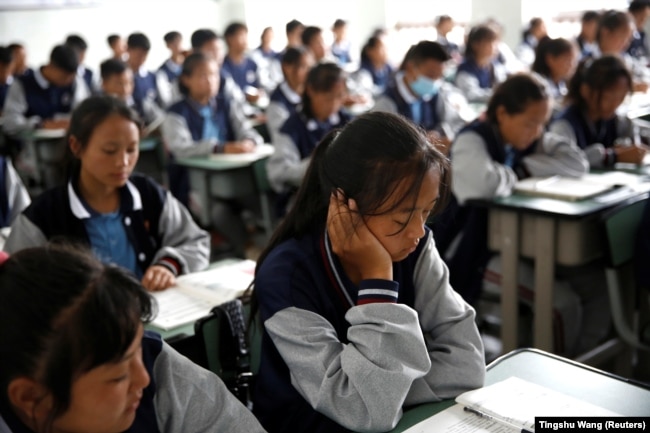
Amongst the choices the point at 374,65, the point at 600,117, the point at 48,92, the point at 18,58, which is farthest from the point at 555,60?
the point at 18,58

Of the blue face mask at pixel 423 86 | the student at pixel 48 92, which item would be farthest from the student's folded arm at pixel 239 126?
the student at pixel 48 92

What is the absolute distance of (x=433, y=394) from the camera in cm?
131

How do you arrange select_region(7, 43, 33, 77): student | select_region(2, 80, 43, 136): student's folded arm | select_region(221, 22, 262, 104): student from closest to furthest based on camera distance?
select_region(2, 80, 43, 136): student's folded arm
select_region(7, 43, 33, 77): student
select_region(221, 22, 262, 104): student

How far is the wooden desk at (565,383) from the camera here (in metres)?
1.28

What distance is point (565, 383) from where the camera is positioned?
139 cm

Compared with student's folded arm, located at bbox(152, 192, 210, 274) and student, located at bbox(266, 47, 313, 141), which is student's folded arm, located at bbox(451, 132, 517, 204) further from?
student, located at bbox(266, 47, 313, 141)

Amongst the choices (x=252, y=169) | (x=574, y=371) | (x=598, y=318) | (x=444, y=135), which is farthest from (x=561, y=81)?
(x=574, y=371)

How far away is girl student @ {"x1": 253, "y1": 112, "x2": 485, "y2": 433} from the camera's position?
1.20 meters

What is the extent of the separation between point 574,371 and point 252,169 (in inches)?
103

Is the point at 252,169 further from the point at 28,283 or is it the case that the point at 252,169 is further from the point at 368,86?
the point at 368,86

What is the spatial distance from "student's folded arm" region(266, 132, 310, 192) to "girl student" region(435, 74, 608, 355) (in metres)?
1.04

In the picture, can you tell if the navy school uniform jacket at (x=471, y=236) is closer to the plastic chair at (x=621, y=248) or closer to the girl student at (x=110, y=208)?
the plastic chair at (x=621, y=248)

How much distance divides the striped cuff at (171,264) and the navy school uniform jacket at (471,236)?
0.97m
